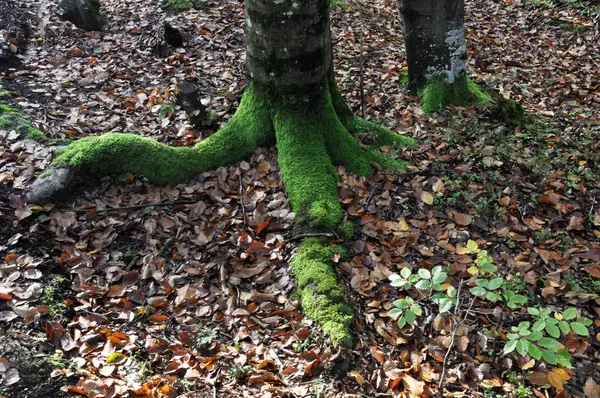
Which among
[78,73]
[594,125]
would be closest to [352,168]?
[594,125]

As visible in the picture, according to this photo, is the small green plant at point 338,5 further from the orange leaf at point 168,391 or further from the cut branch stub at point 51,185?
the orange leaf at point 168,391

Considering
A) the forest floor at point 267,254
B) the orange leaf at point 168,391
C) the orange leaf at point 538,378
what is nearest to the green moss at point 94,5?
the forest floor at point 267,254

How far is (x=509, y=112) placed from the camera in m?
5.50

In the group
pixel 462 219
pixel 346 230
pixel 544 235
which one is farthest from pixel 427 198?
pixel 544 235

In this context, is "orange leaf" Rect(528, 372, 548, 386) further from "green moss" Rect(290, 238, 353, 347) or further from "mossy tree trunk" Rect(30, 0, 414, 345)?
"mossy tree trunk" Rect(30, 0, 414, 345)

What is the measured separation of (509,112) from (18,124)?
18.2 ft

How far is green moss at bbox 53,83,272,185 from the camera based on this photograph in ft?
14.3

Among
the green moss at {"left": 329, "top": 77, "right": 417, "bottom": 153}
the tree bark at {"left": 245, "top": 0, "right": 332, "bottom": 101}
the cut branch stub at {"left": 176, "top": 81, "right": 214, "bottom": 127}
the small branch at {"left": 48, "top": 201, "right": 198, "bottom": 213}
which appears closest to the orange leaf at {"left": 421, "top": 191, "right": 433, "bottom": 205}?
the green moss at {"left": 329, "top": 77, "right": 417, "bottom": 153}

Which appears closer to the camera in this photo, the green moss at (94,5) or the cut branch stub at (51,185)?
the cut branch stub at (51,185)

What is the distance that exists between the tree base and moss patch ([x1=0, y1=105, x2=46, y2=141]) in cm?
56

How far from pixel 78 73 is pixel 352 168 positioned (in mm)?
4189

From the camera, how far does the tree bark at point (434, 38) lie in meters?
5.45

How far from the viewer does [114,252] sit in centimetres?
394

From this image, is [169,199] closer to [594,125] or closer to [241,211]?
[241,211]
